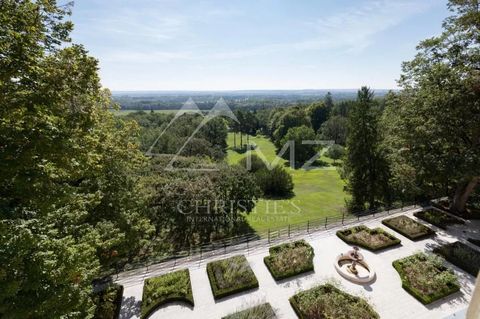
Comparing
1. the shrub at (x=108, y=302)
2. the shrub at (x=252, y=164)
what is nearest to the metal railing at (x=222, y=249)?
the shrub at (x=108, y=302)

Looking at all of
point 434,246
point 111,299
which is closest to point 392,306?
point 434,246

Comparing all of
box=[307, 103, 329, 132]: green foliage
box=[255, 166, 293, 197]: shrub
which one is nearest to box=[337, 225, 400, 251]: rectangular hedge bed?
box=[255, 166, 293, 197]: shrub

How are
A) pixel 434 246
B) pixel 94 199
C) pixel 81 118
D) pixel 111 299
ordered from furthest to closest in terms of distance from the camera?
pixel 434 246 → pixel 111 299 → pixel 94 199 → pixel 81 118

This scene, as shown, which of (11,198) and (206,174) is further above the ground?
(11,198)

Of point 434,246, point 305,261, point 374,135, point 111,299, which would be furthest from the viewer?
point 374,135

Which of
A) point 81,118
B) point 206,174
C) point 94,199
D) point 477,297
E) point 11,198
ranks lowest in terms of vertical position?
point 206,174

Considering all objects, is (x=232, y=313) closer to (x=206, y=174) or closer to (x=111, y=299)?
(x=111, y=299)

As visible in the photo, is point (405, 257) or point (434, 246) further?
point (434, 246)

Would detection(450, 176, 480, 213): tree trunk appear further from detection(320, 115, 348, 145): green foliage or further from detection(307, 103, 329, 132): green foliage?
detection(307, 103, 329, 132): green foliage

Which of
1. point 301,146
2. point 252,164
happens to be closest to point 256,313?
point 252,164

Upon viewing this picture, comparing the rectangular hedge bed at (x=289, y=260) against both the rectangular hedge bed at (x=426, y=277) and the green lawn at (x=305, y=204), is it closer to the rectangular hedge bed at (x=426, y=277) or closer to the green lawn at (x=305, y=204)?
the rectangular hedge bed at (x=426, y=277)
